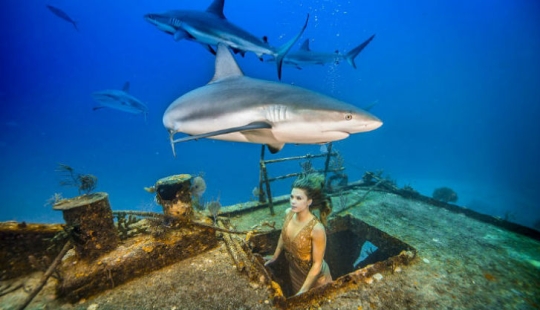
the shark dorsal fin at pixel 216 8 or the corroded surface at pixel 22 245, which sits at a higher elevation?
the shark dorsal fin at pixel 216 8

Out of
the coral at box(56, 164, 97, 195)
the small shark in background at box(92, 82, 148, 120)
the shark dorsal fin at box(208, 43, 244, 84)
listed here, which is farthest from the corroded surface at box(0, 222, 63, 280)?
the small shark in background at box(92, 82, 148, 120)

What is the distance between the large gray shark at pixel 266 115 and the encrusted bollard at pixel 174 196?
0.80 meters

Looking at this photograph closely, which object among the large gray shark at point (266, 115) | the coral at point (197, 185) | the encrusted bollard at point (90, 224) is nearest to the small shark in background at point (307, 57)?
the large gray shark at point (266, 115)

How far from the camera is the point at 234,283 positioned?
257cm

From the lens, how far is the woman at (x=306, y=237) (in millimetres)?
3020

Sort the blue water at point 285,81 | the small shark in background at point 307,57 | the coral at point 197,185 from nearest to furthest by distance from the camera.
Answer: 1. the coral at point 197,185
2. the small shark in background at point 307,57
3. the blue water at point 285,81

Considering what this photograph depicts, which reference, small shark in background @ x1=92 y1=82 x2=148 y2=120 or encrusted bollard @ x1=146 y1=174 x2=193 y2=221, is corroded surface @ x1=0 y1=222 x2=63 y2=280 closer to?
encrusted bollard @ x1=146 y1=174 x2=193 y2=221

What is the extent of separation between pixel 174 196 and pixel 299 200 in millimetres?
1929

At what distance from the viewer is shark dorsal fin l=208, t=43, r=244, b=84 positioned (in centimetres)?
320

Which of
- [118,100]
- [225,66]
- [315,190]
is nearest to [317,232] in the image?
[315,190]

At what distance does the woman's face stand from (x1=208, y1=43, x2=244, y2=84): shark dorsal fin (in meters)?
2.11

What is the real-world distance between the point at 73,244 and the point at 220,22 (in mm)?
4166

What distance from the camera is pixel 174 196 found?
3062 mm

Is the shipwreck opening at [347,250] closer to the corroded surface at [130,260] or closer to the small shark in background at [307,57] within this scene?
the corroded surface at [130,260]
